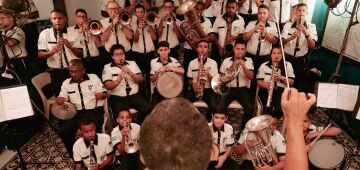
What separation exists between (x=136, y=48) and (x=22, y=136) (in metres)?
2.61

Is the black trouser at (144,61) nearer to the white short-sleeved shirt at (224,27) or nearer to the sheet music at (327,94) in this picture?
the white short-sleeved shirt at (224,27)

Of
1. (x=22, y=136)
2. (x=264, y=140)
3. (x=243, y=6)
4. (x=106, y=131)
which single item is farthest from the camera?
(x=243, y=6)

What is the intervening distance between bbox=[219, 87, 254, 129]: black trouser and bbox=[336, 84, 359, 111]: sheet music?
4.42 ft

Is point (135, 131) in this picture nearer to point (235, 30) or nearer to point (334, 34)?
point (235, 30)

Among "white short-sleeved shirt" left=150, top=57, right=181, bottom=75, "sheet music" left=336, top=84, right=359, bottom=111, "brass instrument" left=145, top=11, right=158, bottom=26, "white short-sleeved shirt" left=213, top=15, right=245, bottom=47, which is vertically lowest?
"sheet music" left=336, top=84, right=359, bottom=111

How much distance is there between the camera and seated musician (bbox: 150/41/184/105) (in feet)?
17.1

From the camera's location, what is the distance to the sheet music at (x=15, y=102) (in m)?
3.65

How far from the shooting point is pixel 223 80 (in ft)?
16.3

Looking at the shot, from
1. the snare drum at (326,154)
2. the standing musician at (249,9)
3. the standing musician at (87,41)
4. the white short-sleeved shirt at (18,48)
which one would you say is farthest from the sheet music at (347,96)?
the white short-sleeved shirt at (18,48)

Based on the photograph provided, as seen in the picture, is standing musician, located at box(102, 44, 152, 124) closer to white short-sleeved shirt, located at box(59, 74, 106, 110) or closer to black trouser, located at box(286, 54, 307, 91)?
white short-sleeved shirt, located at box(59, 74, 106, 110)

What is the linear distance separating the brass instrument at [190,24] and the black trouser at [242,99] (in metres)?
1.21

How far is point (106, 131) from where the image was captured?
480 centimetres

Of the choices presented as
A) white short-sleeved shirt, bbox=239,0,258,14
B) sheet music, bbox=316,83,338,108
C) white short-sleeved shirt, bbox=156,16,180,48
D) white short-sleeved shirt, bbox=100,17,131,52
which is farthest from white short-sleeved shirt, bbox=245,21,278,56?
white short-sleeved shirt, bbox=100,17,131,52

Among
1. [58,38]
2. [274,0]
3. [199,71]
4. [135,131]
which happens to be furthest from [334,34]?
[58,38]
